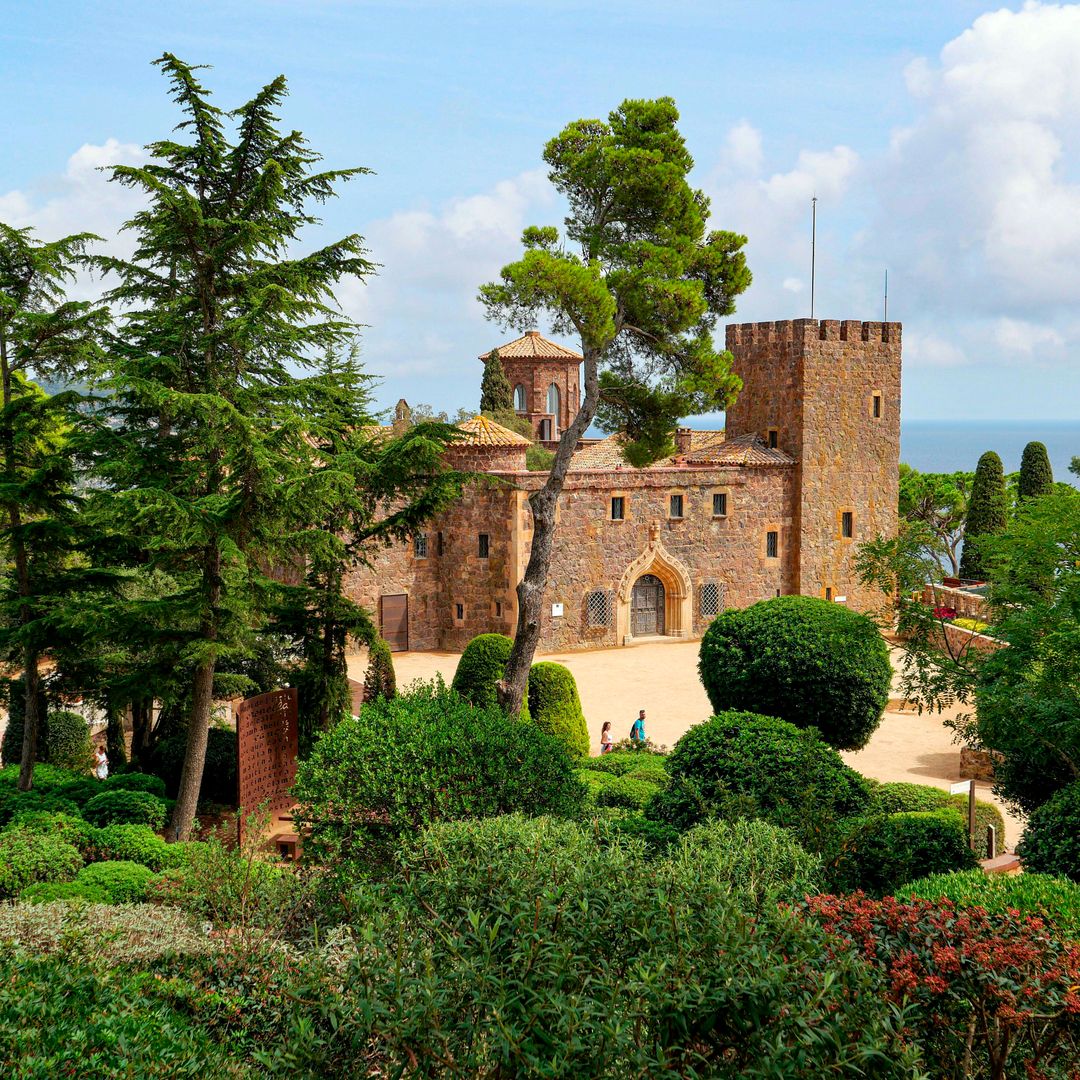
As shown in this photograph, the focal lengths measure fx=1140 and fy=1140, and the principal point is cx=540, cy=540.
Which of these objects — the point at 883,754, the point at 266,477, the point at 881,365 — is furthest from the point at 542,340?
the point at 266,477

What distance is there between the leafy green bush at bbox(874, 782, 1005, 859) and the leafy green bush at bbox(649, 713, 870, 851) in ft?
3.70

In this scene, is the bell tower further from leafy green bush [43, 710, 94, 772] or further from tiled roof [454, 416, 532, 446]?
leafy green bush [43, 710, 94, 772]

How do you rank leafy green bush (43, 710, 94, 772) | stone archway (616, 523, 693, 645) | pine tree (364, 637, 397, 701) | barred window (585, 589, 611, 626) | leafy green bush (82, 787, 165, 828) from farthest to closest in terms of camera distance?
stone archway (616, 523, 693, 645), barred window (585, 589, 611, 626), leafy green bush (43, 710, 94, 772), pine tree (364, 637, 397, 701), leafy green bush (82, 787, 165, 828)

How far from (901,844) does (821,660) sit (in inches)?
282

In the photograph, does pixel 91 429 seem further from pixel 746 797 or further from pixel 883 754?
pixel 883 754

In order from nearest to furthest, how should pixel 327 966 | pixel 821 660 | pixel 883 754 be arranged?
pixel 327 966 → pixel 821 660 → pixel 883 754

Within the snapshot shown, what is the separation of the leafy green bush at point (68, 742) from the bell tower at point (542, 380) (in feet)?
111


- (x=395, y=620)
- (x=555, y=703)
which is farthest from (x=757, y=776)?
(x=395, y=620)

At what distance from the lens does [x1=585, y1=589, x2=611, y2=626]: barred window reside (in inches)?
1330

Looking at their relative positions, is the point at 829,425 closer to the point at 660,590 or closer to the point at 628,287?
the point at 660,590

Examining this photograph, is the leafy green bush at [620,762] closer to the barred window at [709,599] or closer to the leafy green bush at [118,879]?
the leafy green bush at [118,879]

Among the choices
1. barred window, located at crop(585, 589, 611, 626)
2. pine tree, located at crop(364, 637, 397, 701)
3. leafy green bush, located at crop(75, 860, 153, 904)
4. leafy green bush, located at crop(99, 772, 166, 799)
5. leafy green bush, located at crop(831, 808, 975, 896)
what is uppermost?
barred window, located at crop(585, 589, 611, 626)

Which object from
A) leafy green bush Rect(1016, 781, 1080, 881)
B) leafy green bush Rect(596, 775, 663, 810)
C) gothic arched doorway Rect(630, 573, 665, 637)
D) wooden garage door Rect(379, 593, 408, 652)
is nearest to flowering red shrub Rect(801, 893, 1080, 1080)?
leafy green bush Rect(1016, 781, 1080, 881)

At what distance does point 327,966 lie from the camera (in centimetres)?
732
